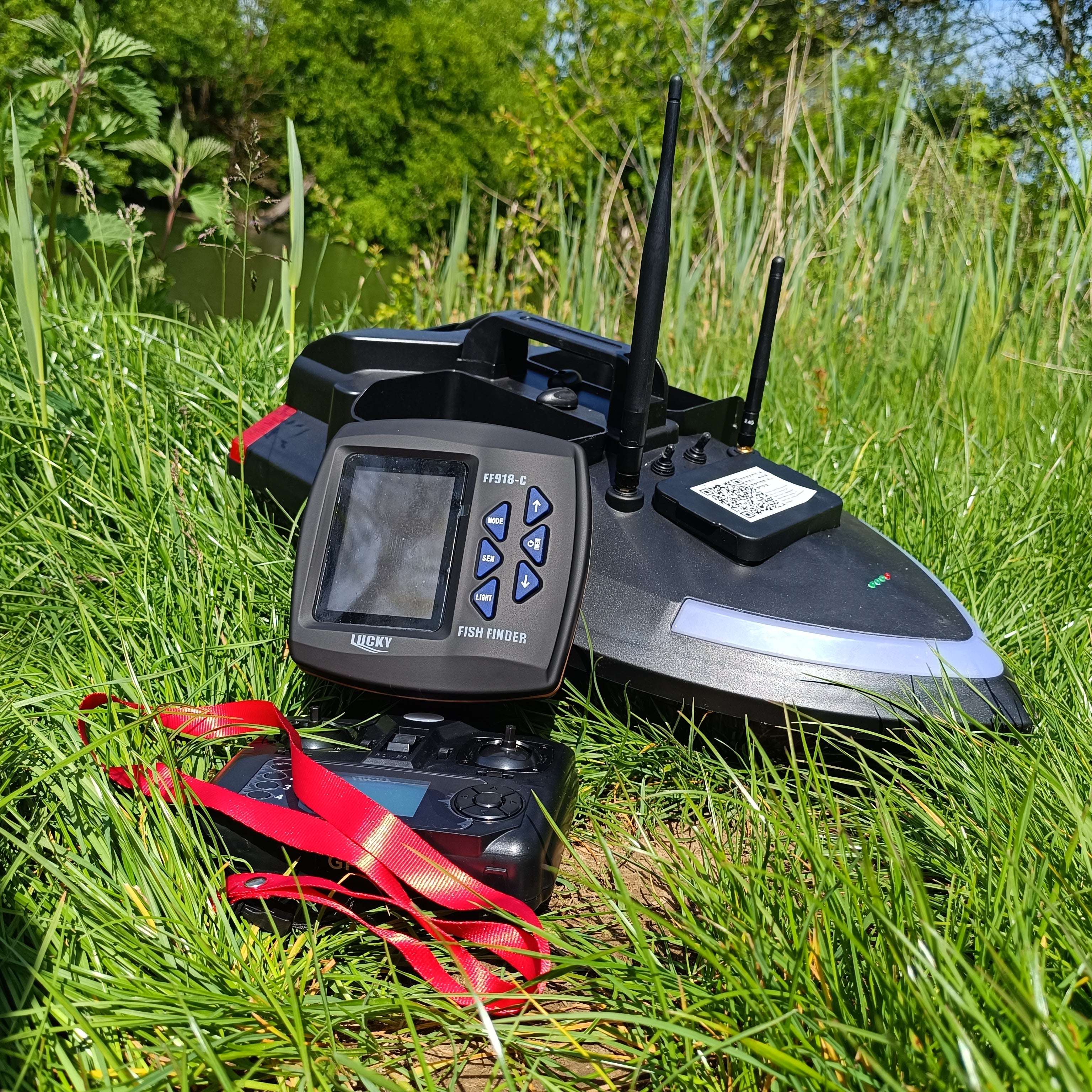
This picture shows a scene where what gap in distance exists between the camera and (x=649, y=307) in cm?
132

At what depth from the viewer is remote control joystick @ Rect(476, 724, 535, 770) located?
116 cm

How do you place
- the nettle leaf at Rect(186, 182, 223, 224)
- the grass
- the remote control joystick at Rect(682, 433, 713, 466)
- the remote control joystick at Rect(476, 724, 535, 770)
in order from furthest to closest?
the nettle leaf at Rect(186, 182, 223, 224) → the remote control joystick at Rect(682, 433, 713, 466) → the remote control joystick at Rect(476, 724, 535, 770) → the grass

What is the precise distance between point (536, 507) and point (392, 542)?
21 centimetres

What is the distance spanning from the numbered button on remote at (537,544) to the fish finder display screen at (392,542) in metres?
0.11

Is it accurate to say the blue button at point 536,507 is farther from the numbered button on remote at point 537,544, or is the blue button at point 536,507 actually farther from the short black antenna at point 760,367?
the short black antenna at point 760,367

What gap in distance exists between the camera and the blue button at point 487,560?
128 cm

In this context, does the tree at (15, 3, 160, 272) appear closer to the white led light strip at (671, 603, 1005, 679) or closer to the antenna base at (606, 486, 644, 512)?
the antenna base at (606, 486, 644, 512)

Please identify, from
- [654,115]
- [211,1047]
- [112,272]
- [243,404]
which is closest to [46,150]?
[112,272]

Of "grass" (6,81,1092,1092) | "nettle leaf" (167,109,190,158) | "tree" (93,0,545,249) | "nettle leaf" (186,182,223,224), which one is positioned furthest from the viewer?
"tree" (93,0,545,249)

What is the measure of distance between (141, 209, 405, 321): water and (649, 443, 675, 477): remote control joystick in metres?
0.77

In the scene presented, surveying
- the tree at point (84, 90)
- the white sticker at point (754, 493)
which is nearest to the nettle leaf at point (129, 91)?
the tree at point (84, 90)

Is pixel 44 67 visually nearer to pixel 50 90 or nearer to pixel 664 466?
pixel 50 90

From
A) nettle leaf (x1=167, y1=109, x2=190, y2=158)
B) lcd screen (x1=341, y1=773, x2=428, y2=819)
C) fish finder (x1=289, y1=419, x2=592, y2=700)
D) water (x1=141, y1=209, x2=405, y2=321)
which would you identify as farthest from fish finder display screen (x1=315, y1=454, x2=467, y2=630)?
nettle leaf (x1=167, y1=109, x2=190, y2=158)

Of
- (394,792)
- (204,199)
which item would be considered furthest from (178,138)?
(394,792)
